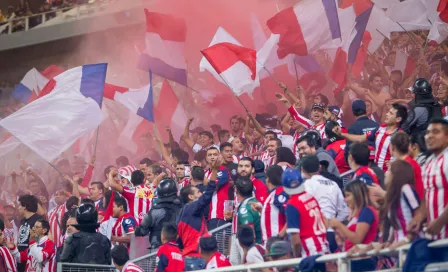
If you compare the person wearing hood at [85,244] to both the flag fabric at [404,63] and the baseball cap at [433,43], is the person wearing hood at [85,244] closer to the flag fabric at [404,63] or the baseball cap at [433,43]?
the flag fabric at [404,63]

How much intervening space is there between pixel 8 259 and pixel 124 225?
178 cm

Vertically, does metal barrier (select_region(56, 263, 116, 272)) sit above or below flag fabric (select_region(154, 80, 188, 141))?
below

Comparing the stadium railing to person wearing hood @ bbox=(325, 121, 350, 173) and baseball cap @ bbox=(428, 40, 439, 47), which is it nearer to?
baseball cap @ bbox=(428, 40, 439, 47)

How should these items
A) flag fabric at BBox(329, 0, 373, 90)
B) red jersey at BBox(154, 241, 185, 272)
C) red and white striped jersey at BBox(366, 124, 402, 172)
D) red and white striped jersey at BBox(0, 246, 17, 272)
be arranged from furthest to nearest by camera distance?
flag fabric at BBox(329, 0, 373, 90)
red and white striped jersey at BBox(0, 246, 17, 272)
red and white striped jersey at BBox(366, 124, 402, 172)
red jersey at BBox(154, 241, 185, 272)

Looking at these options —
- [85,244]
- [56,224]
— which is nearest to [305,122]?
[85,244]

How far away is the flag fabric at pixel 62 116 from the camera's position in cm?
1477

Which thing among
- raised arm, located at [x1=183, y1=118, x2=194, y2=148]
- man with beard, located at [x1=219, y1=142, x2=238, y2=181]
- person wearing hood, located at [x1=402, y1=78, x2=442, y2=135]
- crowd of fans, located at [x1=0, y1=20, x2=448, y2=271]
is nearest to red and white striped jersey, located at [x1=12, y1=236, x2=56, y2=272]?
crowd of fans, located at [x1=0, y1=20, x2=448, y2=271]

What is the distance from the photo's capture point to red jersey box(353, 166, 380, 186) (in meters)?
8.48

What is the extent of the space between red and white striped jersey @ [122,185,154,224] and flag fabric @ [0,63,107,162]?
2427 millimetres

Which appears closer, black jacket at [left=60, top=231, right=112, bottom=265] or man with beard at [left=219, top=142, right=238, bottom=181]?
black jacket at [left=60, top=231, right=112, bottom=265]

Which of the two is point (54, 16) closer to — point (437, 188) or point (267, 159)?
point (267, 159)

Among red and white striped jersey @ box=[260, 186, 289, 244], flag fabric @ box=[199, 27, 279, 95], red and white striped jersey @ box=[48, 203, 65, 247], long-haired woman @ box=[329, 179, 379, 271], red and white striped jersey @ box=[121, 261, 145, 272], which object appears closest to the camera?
long-haired woman @ box=[329, 179, 379, 271]

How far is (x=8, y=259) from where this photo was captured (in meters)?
12.9

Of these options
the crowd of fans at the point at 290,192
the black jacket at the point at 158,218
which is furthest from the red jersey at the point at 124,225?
the black jacket at the point at 158,218
